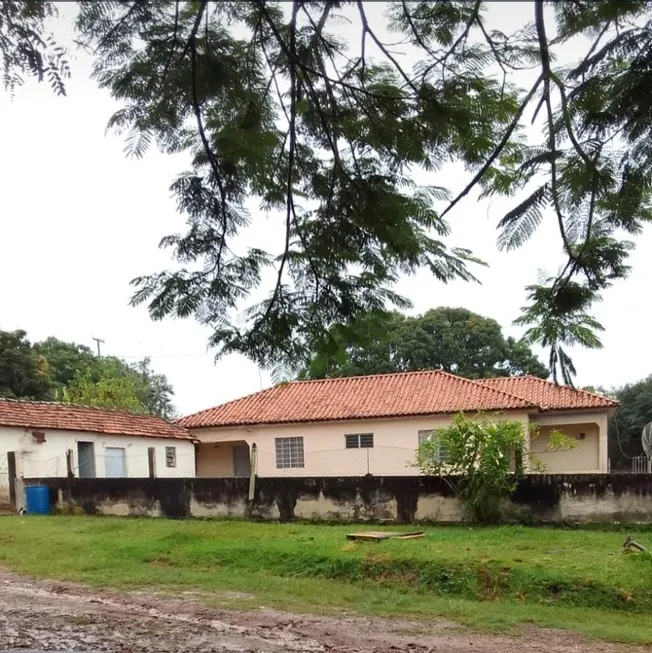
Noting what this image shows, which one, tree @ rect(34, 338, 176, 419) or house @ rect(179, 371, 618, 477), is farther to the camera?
tree @ rect(34, 338, 176, 419)

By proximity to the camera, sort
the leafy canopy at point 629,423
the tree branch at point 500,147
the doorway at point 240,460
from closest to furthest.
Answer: the tree branch at point 500,147, the doorway at point 240,460, the leafy canopy at point 629,423

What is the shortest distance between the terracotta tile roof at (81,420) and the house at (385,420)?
4.14 ft

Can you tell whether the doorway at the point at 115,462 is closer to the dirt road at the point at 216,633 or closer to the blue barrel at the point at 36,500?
the blue barrel at the point at 36,500

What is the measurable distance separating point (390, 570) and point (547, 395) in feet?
45.1

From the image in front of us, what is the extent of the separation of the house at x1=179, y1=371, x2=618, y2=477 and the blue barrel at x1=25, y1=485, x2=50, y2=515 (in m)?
5.90

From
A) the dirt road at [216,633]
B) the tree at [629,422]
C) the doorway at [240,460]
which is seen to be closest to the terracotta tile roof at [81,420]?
the doorway at [240,460]

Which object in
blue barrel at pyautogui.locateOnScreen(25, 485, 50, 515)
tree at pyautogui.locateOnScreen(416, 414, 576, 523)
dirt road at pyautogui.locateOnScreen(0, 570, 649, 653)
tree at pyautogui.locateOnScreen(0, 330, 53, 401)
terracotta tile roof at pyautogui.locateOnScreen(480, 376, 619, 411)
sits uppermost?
tree at pyautogui.locateOnScreen(0, 330, 53, 401)

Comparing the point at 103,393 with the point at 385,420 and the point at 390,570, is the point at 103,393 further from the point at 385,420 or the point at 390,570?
the point at 390,570

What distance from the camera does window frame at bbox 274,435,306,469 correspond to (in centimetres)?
2176

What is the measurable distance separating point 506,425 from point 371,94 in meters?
8.86

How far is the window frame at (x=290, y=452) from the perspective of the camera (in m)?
21.8

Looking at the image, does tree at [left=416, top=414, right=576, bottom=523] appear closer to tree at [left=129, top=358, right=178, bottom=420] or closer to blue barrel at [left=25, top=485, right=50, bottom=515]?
blue barrel at [left=25, top=485, right=50, bottom=515]

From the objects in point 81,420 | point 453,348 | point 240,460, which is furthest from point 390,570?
point 453,348

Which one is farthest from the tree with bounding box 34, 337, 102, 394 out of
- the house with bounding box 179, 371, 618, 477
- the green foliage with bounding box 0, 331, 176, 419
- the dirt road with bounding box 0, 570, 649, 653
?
the dirt road with bounding box 0, 570, 649, 653
